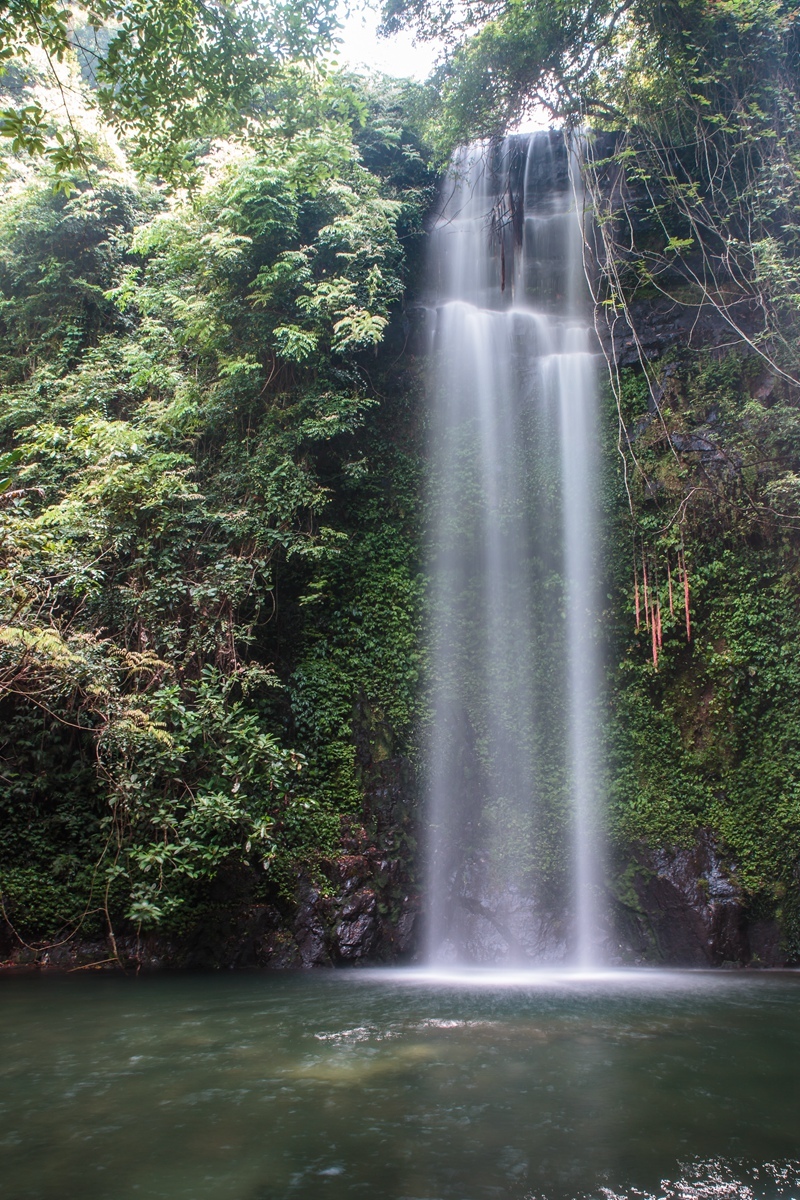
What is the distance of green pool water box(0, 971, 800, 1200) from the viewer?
3008 millimetres

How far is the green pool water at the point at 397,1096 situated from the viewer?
3.01 metres

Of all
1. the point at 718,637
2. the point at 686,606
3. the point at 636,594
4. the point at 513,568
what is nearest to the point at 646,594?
the point at 636,594

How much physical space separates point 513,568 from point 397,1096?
25.4ft

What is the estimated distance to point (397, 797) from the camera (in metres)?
9.28

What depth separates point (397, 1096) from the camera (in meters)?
3.89

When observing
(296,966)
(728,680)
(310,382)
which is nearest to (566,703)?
(728,680)

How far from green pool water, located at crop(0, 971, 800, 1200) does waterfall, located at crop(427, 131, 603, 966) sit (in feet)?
8.05

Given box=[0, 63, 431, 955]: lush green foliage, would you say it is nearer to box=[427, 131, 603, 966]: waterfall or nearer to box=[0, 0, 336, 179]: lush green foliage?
box=[427, 131, 603, 966]: waterfall

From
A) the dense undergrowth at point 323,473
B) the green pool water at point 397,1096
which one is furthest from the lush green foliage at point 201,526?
the green pool water at point 397,1096

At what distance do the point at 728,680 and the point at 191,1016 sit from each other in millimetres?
6892

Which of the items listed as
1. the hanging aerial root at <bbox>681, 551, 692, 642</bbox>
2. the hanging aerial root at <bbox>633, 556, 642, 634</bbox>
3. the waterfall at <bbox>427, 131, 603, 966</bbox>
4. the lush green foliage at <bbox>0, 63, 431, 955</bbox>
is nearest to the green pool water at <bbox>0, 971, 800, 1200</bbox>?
the lush green foliage at <bbox>0, 63, 431, 955</bbox>

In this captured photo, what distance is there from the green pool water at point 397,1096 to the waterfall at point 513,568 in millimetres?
2453

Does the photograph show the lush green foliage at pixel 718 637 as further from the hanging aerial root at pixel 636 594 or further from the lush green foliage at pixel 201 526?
the lush green foliage at pixel 201 526

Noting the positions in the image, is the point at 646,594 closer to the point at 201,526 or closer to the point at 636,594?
the point at 636,594
